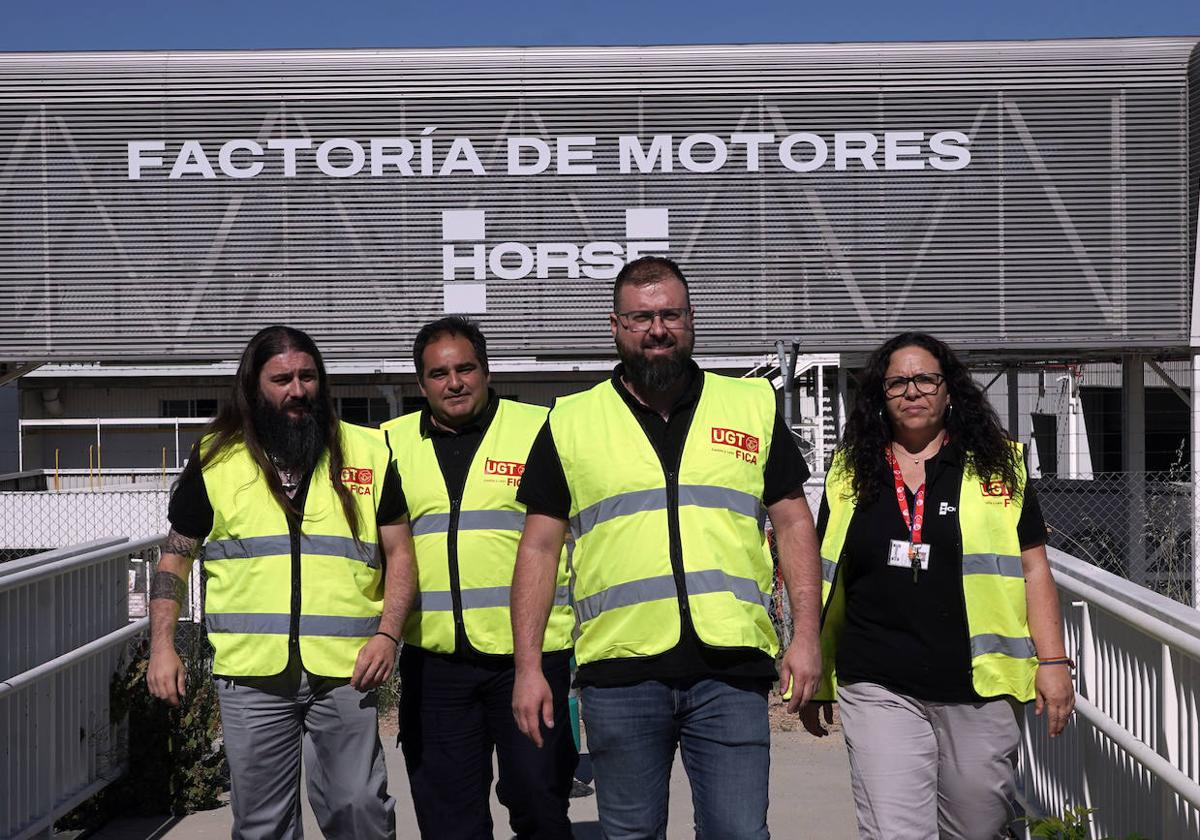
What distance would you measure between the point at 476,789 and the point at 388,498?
992mm

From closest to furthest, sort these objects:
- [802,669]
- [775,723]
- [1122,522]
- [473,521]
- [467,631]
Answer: [802,669], [467,631], [473,521], [775,723], [1122,522]

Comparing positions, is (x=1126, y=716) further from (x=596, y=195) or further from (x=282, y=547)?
(x=596, y=195)

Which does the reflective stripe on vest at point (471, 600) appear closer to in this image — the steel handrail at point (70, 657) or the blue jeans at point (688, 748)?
the blue jeans at point (688, 748)

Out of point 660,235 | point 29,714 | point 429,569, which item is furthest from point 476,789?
point 660,235

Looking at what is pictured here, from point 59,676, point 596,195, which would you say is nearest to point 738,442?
point 59,676

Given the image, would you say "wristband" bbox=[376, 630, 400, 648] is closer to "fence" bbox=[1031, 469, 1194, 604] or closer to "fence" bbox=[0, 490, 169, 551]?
"fence" bbox=[1031, 469, 1194, 604]

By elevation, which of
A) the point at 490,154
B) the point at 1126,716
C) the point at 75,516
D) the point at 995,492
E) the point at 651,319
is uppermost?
the point at 490,154

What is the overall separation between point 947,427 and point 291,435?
82.0 inches

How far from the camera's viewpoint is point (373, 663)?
13.3ft

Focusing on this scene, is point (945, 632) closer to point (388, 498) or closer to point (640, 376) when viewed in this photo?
point (640, 376)

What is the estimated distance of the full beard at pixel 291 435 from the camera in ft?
13.9

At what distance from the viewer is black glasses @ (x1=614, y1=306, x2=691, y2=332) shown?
3680mm

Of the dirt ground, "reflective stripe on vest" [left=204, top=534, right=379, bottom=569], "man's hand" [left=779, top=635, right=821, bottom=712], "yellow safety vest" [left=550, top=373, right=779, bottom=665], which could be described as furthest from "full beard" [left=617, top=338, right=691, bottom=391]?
A: the dirt ground

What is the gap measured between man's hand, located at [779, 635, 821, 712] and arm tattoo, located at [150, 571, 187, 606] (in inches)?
78.6
